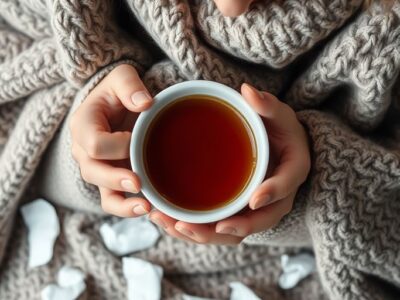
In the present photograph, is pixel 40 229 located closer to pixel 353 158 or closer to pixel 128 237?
pixel 128 237

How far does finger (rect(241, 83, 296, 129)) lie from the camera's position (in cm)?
67

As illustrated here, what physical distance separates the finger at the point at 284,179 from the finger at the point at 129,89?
6.1 inches

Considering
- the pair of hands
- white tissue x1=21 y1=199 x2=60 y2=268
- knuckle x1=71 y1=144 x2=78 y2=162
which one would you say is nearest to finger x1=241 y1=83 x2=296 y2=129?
the pair of hands

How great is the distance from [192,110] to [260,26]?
138 mm

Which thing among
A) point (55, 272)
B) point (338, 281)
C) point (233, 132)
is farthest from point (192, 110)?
point (55, 272)

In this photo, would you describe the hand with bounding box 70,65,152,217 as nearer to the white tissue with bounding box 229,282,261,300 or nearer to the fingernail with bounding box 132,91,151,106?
the fingernail with bounding box 132,91,151,106

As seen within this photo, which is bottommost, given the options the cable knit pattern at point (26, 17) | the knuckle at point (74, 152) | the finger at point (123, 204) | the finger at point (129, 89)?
Result: the finger at point (123, 204)

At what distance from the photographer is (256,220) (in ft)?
2.34

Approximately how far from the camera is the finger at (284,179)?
66 centimetres

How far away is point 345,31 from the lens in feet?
2.48

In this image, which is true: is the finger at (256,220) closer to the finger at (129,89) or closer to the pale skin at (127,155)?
the pale skin at (127,155)

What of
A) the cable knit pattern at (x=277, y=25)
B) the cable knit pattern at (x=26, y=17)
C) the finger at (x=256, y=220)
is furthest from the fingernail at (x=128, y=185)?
the cable knit pattern at (x=26, y=17)

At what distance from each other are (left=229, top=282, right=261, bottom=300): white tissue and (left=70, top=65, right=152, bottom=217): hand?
298mm

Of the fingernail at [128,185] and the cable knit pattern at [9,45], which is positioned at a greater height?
the cable knit pattern at [9,45]
